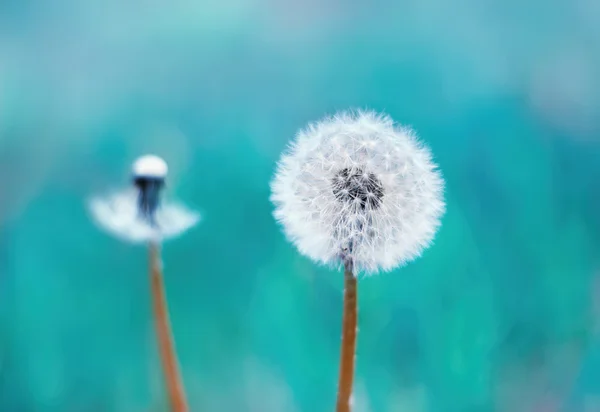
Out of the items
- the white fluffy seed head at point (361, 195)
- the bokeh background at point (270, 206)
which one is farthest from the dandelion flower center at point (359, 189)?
the bokeh background at point (270, 206)

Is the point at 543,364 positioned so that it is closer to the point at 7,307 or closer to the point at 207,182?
the point at 207,182

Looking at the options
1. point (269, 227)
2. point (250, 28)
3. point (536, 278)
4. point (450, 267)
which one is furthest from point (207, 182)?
point (536, 278)

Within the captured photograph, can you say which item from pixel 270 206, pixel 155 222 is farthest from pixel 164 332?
pixel 270 206

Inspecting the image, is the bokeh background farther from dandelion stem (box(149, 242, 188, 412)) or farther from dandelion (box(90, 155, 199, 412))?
dandelion stem (box(149, 242, 188, 412))

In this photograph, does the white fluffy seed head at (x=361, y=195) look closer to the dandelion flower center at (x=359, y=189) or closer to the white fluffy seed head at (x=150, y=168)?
the dandelion flower center at (x=359, y=189)

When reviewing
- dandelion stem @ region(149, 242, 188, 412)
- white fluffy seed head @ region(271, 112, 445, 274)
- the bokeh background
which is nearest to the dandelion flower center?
white fluffy seed head @ region(271, 112, 445, 274)

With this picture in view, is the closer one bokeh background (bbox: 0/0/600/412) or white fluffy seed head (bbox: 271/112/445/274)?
white fluffy seed head (bbox: 271/112/445/274)

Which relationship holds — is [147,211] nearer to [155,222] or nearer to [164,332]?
[155,222]
